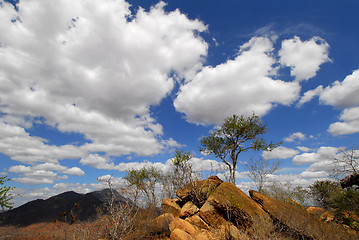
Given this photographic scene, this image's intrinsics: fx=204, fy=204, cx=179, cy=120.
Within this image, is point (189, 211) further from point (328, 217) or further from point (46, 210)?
point (46, 210)

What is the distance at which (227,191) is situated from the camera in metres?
13.7

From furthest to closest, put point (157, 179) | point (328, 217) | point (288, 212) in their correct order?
point (157, 179) < point (328, 217) < point (288, 212)

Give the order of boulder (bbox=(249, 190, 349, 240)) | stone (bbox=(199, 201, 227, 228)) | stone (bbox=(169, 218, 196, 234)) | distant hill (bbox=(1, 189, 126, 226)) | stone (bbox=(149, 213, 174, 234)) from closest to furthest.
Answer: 1. boulder (bbox=(249, 190, 349, 240))
2. stone (bbox=(169, 218, 196, 234))
3. stone (bbox=(199, 201, 227, 228))
4. stone (bbox=(149, 213, 174, 234))
5. distant hill (bbox=(1, 189, 126, 226))

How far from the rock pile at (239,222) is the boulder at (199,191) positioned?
665 millimetres

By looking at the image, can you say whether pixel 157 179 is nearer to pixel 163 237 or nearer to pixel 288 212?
pixel 163 237

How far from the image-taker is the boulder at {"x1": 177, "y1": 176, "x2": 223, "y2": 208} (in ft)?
50.3

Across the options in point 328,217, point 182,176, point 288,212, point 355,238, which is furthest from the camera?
point 182,176

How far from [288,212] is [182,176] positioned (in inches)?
417

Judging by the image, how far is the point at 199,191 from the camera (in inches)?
616

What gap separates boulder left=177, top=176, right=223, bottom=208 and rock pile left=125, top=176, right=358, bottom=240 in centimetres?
66

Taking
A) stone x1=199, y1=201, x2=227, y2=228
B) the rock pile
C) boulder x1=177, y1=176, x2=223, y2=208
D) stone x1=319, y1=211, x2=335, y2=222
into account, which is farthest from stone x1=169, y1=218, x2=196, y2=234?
stone x1=319, y1=211, x2=335, y2=222

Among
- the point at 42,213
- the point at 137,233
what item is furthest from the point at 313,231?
the point at 42,213

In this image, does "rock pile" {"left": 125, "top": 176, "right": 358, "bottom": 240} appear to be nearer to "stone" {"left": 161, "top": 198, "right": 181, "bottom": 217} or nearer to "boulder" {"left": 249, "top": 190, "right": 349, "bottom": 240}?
"boulder" {"left": 249, "top": 190, "right": 349, "bottom": 240}

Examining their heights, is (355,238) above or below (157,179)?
below
